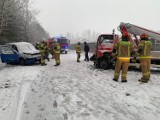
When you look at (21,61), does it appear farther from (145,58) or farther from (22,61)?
(145,58)

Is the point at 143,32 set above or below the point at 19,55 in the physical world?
above

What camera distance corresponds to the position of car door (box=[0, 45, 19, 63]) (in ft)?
67.4

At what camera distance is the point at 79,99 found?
29.9 ft

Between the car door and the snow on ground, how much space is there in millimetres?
7943

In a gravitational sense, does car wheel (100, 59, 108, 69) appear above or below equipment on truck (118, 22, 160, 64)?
below

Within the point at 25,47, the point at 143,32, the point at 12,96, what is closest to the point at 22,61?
the point at 25,47

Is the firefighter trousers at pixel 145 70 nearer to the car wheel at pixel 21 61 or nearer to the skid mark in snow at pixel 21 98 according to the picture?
the skid mark in snow at pixel 21 98

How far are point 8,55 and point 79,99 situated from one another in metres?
12.6

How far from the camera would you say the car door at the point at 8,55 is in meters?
20.5

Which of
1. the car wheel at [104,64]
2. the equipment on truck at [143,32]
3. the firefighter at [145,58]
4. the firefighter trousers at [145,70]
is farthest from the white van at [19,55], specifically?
the firefighter trousers at [145,70]

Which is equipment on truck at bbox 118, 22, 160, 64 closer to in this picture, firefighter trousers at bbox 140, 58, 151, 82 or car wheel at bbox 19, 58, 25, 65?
firefighter trousers at bbox 140, 58, 151, 82

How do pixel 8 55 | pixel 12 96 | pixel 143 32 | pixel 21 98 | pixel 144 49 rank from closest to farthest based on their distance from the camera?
pixel 21 98 < pixel 12 96 < pixel 144 49 < pixel 143 32 < pixel 8 55

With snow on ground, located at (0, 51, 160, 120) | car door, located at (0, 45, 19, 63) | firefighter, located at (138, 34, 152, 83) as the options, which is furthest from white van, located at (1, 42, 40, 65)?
firefighter, located at (138, 34, 152, 83)

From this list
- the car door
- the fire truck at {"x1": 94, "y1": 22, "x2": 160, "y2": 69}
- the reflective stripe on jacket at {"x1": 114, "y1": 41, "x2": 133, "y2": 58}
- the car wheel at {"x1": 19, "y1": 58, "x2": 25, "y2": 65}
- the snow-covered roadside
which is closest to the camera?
the snow-covered roadside
